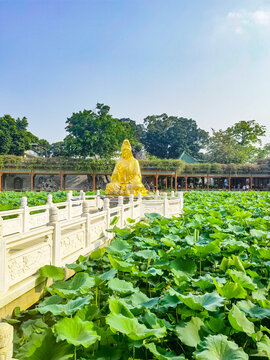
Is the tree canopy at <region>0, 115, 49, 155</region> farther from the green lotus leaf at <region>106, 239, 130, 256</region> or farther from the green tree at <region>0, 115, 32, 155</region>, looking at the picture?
the green lotus leaf at <region>106, 239, 130, 256</region>

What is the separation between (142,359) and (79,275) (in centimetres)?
104

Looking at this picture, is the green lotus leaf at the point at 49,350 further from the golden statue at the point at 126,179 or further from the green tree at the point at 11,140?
the green tree at the point at 11,140

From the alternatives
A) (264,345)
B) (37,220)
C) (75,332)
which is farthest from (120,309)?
(37,220)

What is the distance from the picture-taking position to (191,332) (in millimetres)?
1935

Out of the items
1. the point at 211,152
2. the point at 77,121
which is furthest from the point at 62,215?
the point at 211,152

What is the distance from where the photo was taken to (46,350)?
1.73m

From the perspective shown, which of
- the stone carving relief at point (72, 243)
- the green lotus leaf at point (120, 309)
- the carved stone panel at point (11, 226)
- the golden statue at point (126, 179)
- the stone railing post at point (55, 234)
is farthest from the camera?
the golden statue at point (126, 179)

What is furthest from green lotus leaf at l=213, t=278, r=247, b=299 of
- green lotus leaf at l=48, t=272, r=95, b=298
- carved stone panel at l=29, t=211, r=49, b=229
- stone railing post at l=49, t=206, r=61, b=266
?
carved stone panel at l=29, t=211, r=49, b=229

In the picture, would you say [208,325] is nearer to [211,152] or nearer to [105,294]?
[105,294]

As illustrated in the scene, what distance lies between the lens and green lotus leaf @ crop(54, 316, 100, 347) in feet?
5.45

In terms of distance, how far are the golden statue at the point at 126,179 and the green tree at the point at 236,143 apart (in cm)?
2964

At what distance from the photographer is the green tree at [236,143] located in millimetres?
39906

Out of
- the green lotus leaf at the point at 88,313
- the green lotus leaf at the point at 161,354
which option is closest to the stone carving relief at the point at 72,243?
the green lotus leaf at the point at 88,313

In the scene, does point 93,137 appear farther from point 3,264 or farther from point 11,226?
point 3,264
